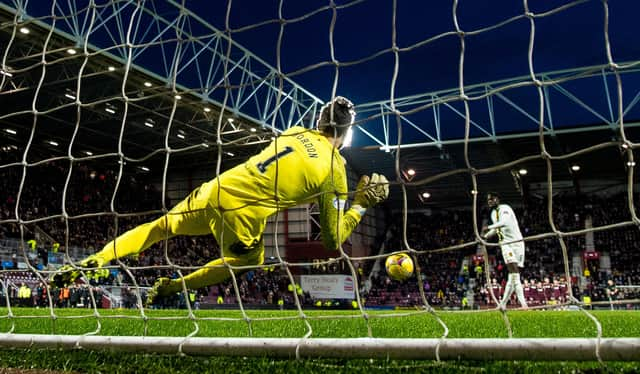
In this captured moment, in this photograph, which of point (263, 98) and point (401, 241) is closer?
point (401, 241)

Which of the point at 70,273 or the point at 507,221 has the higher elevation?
the point at 507,221

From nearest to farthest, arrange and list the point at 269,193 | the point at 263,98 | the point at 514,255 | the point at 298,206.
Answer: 1. the point at 269,193
2. the point at 514,255
3. the point at 298,206
4. the point at 263,98

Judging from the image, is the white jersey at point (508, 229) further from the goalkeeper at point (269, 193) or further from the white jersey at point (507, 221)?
the goalkeeper at point (269, 193)

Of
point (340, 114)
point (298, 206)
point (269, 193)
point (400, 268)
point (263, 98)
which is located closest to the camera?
point (340, 114)

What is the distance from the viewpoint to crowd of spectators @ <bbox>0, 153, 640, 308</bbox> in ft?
75.1

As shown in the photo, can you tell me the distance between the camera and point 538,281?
23703 mm

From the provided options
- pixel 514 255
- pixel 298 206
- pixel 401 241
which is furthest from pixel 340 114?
pixel 401 241

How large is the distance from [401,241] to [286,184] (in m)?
23.7

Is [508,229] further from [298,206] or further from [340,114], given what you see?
[298,206]

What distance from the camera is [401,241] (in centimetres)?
2678

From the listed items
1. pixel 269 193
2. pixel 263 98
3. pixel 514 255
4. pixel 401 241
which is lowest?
pixel 514 255

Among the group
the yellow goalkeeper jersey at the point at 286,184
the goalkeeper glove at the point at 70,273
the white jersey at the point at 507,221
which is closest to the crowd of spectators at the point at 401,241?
the white jersey at the point at 507,221

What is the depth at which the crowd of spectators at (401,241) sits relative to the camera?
22891mm

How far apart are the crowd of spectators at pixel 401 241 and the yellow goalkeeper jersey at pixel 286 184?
16877mm
